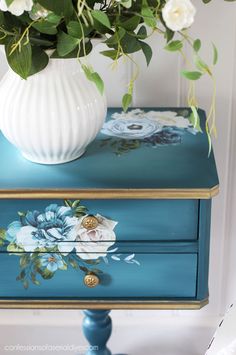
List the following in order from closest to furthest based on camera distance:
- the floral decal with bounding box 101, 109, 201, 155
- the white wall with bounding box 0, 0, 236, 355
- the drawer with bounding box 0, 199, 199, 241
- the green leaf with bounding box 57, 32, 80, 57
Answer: the green leaf with bounding box 57, 32, 80, 57, the drawer with bounding box 0, 199, 199, 241, the floral decal with bounding box 101, 109, 201, 155, the white wall with bounding box 0, 0, 236, 355

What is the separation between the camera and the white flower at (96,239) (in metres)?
1.03

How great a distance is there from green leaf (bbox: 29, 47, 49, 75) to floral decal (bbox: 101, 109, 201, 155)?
0.22 metres

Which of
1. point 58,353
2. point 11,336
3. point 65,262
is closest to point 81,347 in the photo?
point 58,353

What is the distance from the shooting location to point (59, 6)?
0.85m

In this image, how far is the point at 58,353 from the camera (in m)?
1.59

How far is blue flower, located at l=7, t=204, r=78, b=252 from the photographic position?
1019mm

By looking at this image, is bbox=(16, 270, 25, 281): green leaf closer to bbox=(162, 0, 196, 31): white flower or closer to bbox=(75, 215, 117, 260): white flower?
bbox=(75, 215, 117, 260): white flower

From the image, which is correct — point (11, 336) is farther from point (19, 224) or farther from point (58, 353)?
point (19, 224)

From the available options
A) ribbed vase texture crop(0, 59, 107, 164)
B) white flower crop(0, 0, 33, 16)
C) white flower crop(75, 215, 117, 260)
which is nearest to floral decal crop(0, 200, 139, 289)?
white flower crop(75, 215, 117, 260)

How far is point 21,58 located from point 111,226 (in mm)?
318

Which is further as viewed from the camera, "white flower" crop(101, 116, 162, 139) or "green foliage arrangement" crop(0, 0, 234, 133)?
"white flower" crop(101, 116, 162, 139)

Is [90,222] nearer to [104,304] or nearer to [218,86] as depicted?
[104,304]

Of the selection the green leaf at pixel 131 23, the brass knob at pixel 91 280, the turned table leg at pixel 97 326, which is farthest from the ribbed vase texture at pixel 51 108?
the turned table leg at pixel 97 326

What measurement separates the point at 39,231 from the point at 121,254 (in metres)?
0.15
